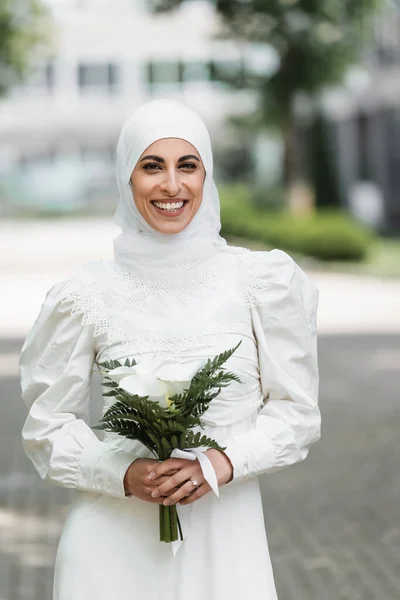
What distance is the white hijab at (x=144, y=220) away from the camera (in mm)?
2951

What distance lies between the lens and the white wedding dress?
9.66 feet

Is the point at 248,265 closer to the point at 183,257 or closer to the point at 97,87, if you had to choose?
the point at 183,257

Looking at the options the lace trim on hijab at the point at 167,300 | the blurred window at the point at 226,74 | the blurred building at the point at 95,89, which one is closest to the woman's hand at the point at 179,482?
the lace trim on hijab at the point at 167,300

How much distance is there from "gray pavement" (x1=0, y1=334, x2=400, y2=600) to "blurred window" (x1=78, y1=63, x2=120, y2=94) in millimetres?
40796

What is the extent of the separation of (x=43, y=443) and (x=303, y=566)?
12.0ft

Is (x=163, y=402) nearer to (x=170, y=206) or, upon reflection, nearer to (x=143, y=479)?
(x=143, y=479)

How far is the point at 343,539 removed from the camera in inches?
272

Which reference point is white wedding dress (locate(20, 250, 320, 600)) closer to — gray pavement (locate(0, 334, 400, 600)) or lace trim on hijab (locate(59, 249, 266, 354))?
lace trim on hijab (locate(59, 249, 266, 354))

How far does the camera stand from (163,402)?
8.84 feet

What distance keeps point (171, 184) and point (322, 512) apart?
195 inches

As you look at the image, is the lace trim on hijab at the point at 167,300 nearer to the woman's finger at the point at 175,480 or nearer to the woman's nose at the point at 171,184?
the woman's nose at the point at 171,184

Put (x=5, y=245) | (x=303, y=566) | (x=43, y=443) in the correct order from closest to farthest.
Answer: (x=43, y=443) < (x=303, y=566) < (x=5, y=245)

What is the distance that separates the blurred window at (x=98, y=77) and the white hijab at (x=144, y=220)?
48.9 m

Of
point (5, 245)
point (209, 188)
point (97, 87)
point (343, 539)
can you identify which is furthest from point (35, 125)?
point (209, 188)
